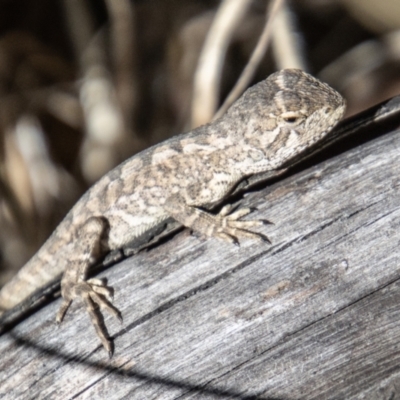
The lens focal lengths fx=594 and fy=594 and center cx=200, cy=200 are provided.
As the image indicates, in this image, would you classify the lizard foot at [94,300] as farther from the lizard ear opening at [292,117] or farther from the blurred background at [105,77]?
the blurred background at [105,77]

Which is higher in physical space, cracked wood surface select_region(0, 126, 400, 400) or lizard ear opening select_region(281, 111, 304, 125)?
lizard ear opening select_region(281, 111, 304, 125)

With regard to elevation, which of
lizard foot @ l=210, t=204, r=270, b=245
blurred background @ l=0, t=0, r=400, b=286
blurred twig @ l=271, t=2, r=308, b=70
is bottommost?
blurred background @ l=0, t=0, r=400, b=286

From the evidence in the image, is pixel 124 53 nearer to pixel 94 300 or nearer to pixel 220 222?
pixel 220 222

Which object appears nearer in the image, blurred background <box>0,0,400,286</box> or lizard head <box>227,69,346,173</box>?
lizard head <box>227,69,346,173</box>

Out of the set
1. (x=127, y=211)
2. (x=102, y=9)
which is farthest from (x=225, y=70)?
(x=127, y=211)

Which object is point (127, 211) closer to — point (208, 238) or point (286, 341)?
point (208, 238)

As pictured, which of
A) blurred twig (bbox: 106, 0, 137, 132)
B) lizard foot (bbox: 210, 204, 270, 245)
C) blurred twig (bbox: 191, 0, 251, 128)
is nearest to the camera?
A: lizard foot (bbox: 210, 204, 270, 245)

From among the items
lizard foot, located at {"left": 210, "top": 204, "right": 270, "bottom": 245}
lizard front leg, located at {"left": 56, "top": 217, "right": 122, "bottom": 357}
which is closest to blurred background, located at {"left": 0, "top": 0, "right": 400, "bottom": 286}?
lizard front leg, located at {"left": 56, "top": 217, "right": 122, "bottom": 357}

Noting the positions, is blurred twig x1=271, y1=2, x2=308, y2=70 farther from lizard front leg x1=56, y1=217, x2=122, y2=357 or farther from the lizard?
lizard front leg x1=56, y1=217, x2=122, y2=357
